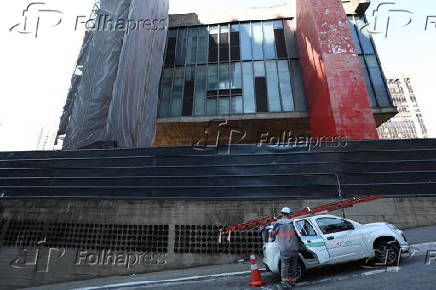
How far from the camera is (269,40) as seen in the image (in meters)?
21.8

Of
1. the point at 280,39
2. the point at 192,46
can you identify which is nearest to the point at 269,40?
the point at 280,39

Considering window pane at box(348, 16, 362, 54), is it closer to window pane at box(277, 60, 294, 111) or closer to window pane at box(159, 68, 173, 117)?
window pane at box(277, 60, 294, 111)

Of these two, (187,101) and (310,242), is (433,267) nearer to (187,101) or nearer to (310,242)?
(310,242)

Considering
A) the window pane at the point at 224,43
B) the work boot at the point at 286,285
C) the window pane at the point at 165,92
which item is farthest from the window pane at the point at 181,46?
the work boot at the point at 286,285

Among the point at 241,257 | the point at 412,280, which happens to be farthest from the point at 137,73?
the point at 412,280

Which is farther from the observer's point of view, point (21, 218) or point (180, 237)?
point (21, 218)

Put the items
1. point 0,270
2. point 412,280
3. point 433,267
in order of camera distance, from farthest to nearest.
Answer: point 0,270, point 433,267, point 412,280

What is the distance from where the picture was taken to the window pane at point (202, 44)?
2193 cm

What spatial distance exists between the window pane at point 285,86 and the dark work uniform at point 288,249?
562 inches

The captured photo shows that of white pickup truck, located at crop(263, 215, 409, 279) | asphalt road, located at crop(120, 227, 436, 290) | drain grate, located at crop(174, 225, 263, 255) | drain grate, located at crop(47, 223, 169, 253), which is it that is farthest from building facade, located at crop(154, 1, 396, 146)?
drain grate, located at crop(47, 223, 169, 253)

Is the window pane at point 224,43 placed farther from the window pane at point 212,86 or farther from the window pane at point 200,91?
the window pane at point 200,91

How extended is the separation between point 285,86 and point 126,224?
14574 millimetres

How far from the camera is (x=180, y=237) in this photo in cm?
1012

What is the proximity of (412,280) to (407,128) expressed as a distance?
103011 millimetres
